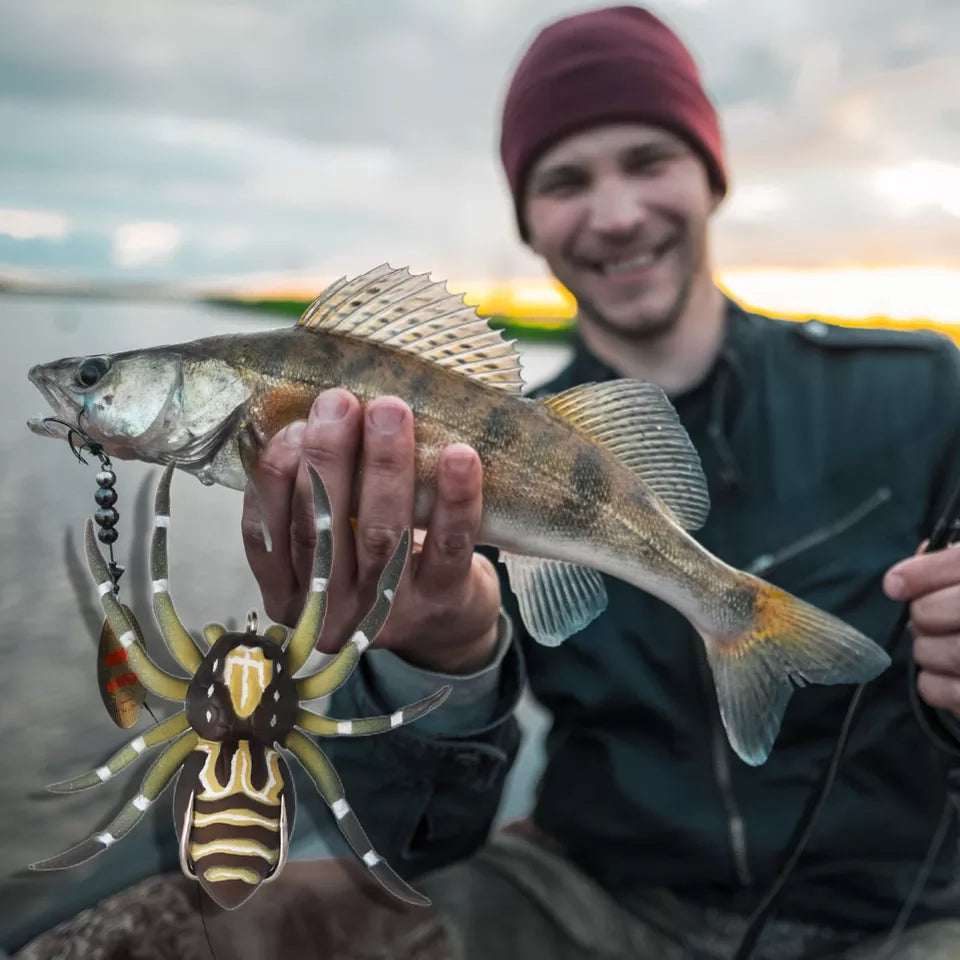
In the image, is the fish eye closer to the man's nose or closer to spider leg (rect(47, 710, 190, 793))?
spider leg (rect(47, 710, 190, 793))

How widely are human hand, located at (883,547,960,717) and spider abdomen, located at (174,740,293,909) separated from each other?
130 centimetres

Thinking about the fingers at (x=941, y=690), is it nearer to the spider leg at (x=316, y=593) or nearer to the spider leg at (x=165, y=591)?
the spider leg at (x=316, y=593)

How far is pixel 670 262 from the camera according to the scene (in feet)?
10.4

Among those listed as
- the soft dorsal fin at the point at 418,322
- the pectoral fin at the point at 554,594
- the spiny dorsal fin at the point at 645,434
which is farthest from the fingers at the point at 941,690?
the soft dorsal fin at the point at 418,322

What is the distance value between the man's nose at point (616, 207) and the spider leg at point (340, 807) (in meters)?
2.48

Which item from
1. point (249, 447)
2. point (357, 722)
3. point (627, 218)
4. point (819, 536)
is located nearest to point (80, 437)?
point (249, 447)

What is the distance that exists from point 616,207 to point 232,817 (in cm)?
265

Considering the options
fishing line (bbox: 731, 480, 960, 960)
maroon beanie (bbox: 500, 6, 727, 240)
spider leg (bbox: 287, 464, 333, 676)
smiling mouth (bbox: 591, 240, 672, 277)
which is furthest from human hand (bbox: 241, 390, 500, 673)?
maroon beanie (bbox: 500, 6, 727, 240)

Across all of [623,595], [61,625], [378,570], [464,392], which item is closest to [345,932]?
[378,570]

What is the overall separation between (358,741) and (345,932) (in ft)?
1.43

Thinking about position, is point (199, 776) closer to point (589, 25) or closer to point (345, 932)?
point (345, 932)

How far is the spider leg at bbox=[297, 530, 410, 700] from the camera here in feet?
3.23

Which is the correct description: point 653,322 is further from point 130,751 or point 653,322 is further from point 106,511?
point 130,751

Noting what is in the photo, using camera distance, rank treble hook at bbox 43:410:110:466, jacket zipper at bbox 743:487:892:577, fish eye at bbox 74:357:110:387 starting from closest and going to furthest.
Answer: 1. treble hook at bbox 43:410:110:466
2. fish eye at bbox 74:357:110:387
3. jacket zipper at bbox 743:487:892:577
